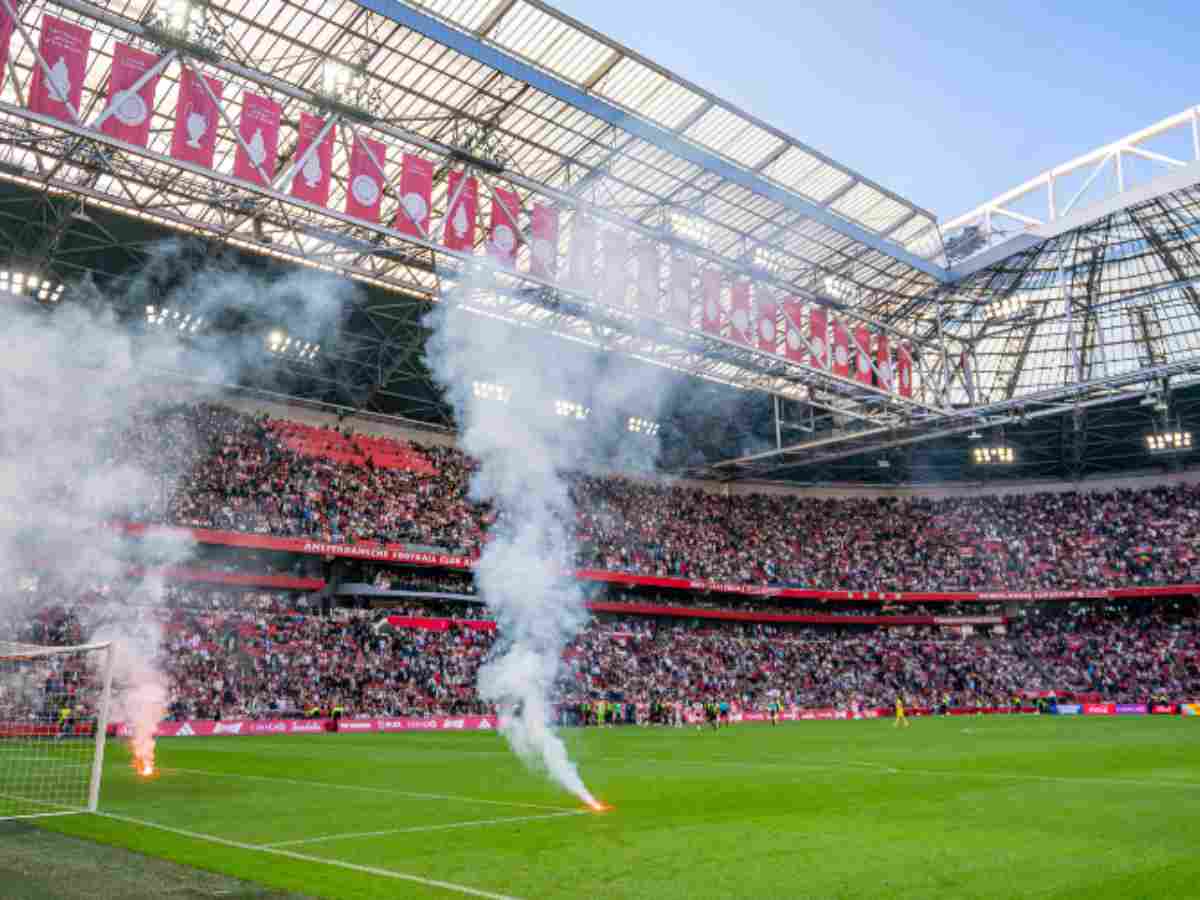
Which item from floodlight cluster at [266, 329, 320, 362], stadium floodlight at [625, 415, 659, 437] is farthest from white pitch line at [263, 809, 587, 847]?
stadium floodlight at [625, 415, 659, 437]

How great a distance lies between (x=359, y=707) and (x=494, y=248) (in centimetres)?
2046

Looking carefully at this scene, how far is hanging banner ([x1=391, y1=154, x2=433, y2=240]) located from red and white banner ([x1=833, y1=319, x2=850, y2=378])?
16.7 m

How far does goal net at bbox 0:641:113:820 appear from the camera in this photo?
52.9 feet

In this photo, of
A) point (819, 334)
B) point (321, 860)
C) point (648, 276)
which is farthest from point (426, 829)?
point (819, 334)

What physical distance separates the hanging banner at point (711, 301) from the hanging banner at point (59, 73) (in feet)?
56.5

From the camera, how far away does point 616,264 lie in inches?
1109

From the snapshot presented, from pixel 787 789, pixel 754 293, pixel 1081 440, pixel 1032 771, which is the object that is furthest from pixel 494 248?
pixel 1081 440

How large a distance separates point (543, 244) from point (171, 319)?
694 inches

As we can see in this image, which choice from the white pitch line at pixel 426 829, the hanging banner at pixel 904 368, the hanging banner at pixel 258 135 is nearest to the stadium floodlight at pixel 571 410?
the hanging banner at pixel 904 368

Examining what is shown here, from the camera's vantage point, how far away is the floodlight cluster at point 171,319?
34500 mm

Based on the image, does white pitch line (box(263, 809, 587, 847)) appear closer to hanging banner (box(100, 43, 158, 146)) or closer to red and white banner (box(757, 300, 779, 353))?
hanging banner (box(100, 43, 158, 146))

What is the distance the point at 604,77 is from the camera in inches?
1020

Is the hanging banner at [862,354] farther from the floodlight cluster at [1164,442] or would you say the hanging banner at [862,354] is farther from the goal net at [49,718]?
the goal net at [49,718]

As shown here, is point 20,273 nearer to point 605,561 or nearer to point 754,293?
point 754,293
